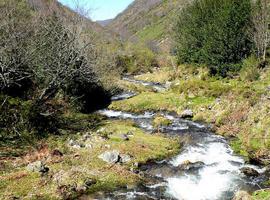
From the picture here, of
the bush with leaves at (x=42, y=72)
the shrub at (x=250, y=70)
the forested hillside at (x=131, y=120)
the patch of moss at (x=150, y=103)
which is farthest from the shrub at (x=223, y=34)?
the bush with leaves at (x=42, y=72)

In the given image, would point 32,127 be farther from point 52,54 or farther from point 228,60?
point 228,60

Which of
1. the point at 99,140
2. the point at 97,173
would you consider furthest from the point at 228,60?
the point at 97,173

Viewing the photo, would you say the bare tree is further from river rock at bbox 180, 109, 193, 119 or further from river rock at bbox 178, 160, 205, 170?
river rock at bbox 178, 160, 205, 170

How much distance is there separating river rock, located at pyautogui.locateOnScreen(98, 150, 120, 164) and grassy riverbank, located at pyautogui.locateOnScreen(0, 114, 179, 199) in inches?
16.0

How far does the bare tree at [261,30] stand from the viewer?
60.2m

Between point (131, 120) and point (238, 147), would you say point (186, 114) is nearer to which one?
point (131, 120)

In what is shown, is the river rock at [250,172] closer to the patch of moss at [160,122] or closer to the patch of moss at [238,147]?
the patch of moss at [238,147]

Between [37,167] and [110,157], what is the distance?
215 inches

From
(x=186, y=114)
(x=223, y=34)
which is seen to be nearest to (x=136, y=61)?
(x=223, y=34)

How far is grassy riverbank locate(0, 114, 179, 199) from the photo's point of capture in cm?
2336

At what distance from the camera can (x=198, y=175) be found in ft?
90.1

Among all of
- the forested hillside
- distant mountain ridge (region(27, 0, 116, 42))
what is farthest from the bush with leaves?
distant mountain ridge (region(27, 0, 116, 42))

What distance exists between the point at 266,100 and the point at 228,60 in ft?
81.5

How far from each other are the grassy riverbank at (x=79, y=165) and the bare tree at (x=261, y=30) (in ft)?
101
